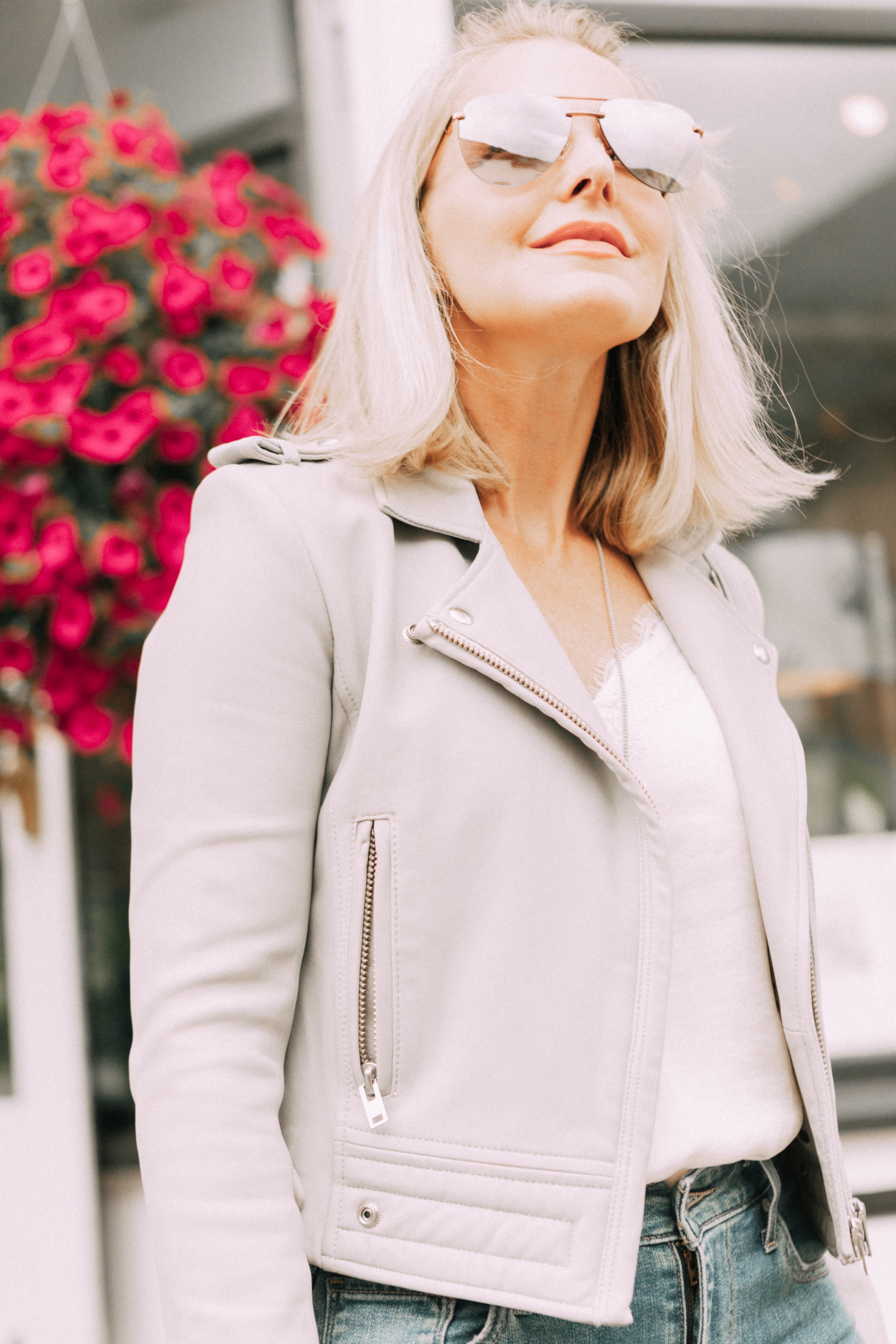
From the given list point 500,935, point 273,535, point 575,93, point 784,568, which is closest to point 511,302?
point 575,93

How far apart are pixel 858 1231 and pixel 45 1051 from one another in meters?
1.42

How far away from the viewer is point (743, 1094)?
90cm

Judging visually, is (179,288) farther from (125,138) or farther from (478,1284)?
(478,1284)

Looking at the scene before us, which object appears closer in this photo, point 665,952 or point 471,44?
point 665,952

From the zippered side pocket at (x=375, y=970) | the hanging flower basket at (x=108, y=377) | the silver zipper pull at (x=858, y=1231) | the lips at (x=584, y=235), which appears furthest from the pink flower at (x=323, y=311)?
the silver zipper pull at (x=858, y=1231)

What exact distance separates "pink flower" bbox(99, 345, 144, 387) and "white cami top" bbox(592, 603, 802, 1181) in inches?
32.3

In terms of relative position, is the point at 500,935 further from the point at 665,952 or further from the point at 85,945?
the point at 85,945

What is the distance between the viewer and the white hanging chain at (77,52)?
236 centimetres

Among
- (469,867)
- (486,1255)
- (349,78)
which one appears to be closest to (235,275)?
(349,78)

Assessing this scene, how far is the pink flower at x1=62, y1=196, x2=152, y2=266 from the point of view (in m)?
1.47

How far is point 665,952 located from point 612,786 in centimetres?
13

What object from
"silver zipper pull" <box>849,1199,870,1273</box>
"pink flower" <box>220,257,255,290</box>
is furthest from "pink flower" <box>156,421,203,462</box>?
"silver zipper pull" <box>849,1199,870,1273</box>

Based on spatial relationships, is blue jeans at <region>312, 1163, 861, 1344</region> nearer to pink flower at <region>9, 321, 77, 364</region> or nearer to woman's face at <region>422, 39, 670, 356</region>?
woman's face at <region>422, 39, 670, 356</region>

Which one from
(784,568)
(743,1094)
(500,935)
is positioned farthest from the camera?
(784,568)
